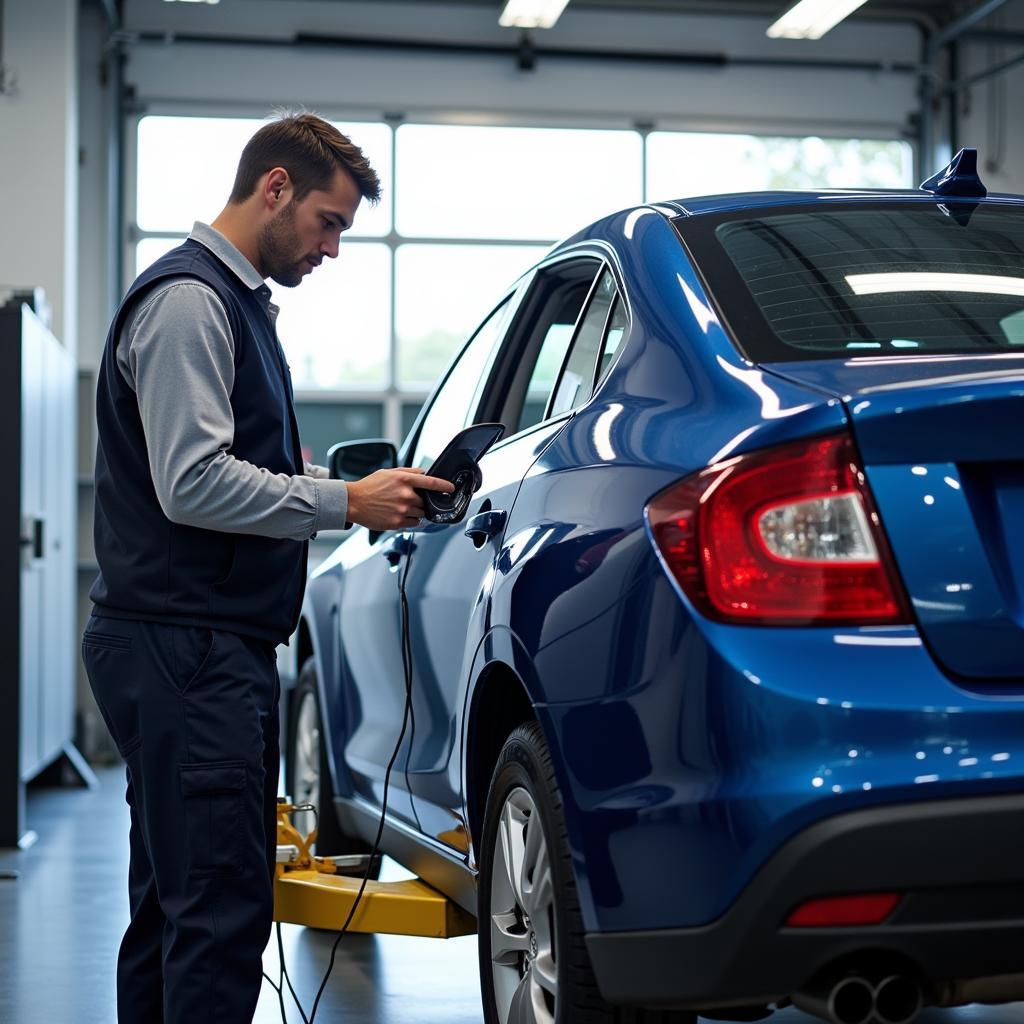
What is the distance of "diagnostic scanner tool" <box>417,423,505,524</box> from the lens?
2512 millimetres

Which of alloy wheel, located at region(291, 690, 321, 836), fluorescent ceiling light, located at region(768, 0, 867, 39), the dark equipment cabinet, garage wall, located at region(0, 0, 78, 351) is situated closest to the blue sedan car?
alloy wheel, located at region(291, 690, 321, 836)

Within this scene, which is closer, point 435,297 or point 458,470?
point 458,470

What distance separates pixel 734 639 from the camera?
5.57 feet

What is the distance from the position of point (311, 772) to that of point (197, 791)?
2.07 metres

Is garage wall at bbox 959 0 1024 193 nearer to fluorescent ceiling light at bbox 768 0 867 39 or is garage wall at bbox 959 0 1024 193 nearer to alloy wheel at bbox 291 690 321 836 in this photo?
fluorescent ceiling light at bbox 768 0 867 39

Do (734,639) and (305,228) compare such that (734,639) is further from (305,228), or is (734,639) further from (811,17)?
(811,17)

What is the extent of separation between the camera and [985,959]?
1.63 metres

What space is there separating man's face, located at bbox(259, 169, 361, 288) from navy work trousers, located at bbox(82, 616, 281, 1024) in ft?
2.07

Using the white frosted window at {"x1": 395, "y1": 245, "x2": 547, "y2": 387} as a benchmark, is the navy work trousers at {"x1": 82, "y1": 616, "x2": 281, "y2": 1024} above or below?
below

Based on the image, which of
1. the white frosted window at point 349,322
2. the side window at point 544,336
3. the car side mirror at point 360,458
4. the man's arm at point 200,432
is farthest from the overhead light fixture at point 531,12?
the man's arm at point 200,432

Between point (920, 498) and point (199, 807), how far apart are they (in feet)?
4.03

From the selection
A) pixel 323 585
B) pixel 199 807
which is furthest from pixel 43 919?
pixel 199 807

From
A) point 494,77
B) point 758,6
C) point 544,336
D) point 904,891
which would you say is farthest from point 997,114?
point 904,891

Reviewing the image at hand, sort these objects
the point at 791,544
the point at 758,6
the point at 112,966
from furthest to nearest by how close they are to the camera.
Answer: the point at 758,6, the point at 112,966, the point at 791,544
